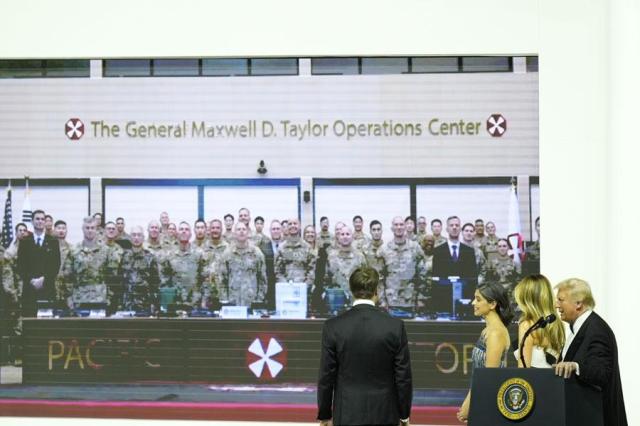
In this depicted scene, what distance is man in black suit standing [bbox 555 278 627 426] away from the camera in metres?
5.95

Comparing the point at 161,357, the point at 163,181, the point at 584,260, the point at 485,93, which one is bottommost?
the point at 161,357

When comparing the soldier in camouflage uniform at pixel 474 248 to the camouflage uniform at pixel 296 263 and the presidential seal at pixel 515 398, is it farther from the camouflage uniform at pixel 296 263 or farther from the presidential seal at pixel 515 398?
the presidential seal at pixel 515 398

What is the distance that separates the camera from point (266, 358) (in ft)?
33.9

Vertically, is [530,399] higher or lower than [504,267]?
lower

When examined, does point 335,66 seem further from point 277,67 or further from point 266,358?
point 266,358

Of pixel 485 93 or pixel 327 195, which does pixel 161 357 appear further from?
pixel 485 93

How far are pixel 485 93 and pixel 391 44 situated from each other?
1.00m

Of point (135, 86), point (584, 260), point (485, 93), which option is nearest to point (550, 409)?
point (584, 260)

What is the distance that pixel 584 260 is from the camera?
9.95 m

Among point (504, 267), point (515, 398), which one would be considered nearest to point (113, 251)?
point (504, 267)

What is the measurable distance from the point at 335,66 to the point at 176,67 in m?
1.53

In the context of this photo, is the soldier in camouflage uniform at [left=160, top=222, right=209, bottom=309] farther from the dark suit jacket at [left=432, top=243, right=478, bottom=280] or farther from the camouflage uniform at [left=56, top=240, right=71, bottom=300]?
the dark suit jacket at [left=432, top=243, right=478, bottom=280]

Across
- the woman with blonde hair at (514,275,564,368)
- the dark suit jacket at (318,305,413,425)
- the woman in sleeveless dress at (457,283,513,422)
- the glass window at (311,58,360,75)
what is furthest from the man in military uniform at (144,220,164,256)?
the woman with blonde hair at (514,275,564,368)

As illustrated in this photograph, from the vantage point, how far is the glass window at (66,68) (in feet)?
34.7
